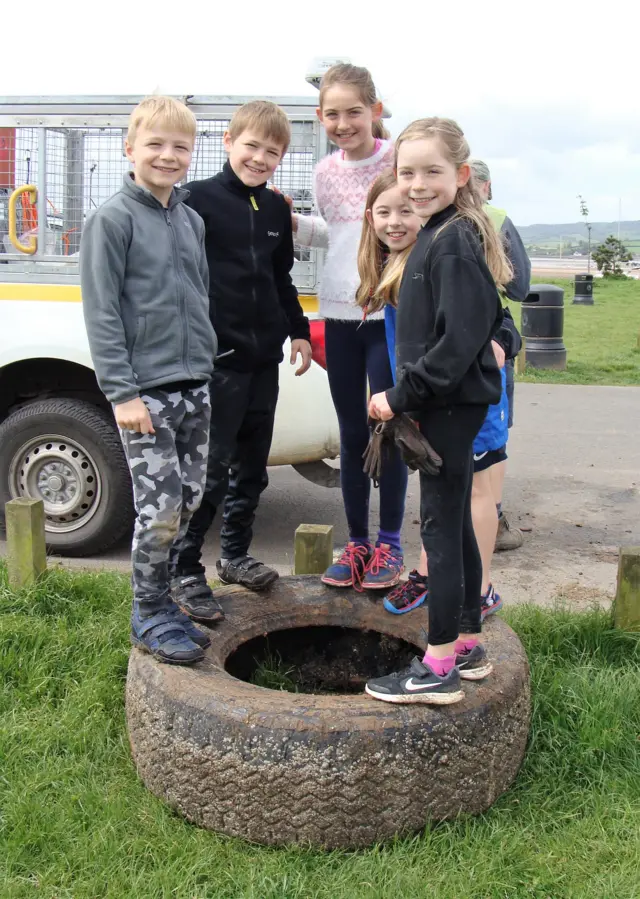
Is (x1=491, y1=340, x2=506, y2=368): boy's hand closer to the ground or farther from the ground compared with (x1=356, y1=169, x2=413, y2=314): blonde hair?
closer to the ground

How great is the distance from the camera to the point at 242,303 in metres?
3.49

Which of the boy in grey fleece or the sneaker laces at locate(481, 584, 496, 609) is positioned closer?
the boy in grey fleece

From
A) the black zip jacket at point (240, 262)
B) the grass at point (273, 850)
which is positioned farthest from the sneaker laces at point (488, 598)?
the black zip jacket at point (240, 262)

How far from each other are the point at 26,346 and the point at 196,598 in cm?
208

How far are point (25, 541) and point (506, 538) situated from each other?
2.66 m

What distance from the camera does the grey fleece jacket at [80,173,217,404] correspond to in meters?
2.89

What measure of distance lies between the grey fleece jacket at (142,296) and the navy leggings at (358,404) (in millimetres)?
661

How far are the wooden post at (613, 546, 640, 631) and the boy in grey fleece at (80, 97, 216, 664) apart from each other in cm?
157

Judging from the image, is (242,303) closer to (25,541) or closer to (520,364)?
(25,541)

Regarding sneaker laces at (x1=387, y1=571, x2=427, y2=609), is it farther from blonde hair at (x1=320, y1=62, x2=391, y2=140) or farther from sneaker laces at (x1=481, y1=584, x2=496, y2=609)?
blonde hair at (x1=320, y1=62, x2=391, y2=140)

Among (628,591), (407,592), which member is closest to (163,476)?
(407,592)

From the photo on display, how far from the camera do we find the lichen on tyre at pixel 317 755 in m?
2.55

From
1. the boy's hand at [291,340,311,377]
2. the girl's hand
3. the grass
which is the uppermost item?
the boy's hand at [291,340,311,377]

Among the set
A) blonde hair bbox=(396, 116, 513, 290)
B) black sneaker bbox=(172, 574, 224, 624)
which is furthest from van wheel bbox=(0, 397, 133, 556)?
blonde hair bbox=(396, 116, 513, 290)
